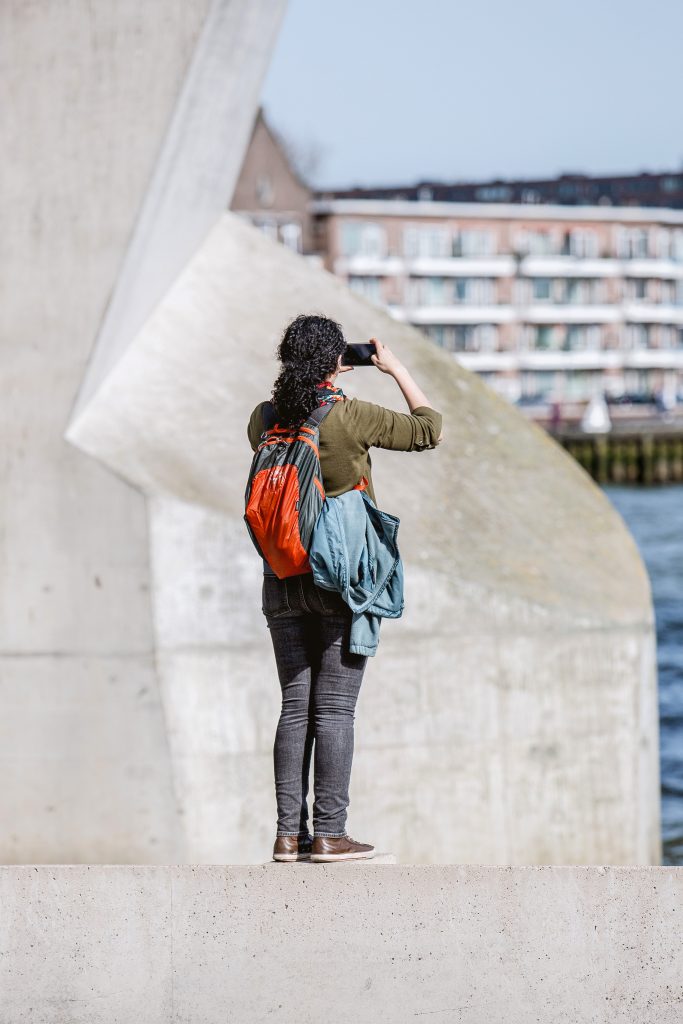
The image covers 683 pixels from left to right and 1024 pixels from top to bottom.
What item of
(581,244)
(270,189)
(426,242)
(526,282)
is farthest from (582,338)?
(270,189)

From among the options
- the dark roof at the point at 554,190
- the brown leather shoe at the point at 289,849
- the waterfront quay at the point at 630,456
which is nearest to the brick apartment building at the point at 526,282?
the waterfront quay at the point at 630,456

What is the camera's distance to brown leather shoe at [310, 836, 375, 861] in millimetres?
4144

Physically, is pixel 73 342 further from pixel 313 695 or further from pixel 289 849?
pixel 289 849

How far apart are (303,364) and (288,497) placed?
398 millimetres

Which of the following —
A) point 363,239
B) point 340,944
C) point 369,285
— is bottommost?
point 340,944

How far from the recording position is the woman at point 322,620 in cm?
411

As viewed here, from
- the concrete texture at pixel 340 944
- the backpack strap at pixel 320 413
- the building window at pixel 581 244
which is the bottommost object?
the concrete texture at pixel 340 944

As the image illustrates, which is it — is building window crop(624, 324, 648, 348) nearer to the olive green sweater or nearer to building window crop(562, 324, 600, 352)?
building window crop(562, 324, 600, 352)

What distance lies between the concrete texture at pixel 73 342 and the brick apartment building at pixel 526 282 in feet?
219

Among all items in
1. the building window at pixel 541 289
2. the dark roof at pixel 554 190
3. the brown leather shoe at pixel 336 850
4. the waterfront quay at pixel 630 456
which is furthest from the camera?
the dark roof at pixel 554 190

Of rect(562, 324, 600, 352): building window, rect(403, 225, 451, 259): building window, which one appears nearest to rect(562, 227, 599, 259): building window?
rect(562, 324, 600, 352): building window

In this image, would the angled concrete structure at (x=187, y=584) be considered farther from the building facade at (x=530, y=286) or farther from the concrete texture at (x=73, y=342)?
the building facade at (x=530, y=286)

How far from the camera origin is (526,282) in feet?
266

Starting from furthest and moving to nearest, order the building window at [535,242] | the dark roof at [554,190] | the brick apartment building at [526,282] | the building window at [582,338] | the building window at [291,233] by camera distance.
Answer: the dark roof at [554,190] → the building window at [535,242] → the building window at [582,338] → the brick apartment building at [526,282] → the building window at [291,233]
